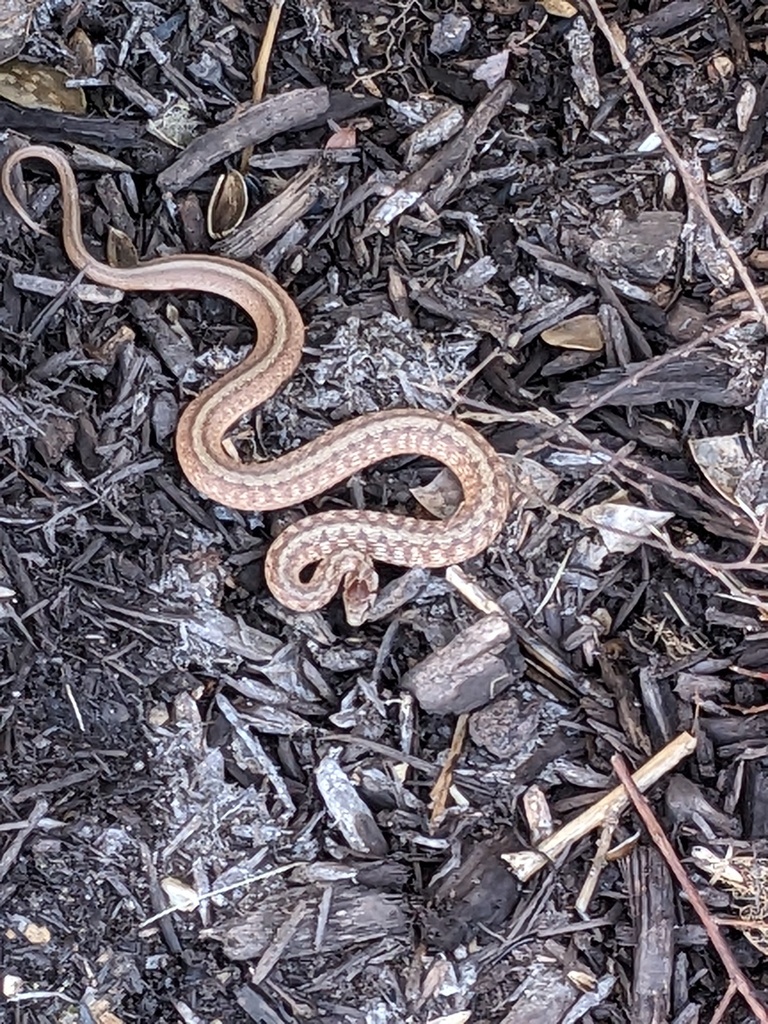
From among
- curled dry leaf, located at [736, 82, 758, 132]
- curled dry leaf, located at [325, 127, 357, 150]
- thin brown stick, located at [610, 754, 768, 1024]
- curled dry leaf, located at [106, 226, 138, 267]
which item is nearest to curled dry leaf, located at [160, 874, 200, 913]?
thin brown stick, located at [610, 754, 768, 1024]

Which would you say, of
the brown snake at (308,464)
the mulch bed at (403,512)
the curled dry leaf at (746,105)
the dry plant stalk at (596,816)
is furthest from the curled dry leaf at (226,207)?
the dry plant stalk at (596,816)

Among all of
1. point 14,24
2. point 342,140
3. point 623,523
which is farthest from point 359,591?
point 14,24

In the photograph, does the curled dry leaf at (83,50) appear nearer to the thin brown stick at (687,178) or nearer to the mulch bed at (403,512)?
the mulch bed at (403,512)

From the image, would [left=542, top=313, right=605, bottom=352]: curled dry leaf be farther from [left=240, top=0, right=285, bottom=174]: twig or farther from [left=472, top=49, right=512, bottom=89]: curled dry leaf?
[left=240, top=0, right=285, bottom=174]: twig

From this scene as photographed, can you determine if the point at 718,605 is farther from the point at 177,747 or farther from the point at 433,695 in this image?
the point at 177,747

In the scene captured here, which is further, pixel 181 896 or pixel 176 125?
pixel 176 125

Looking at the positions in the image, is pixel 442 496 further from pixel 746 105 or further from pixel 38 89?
pixel 38 89
